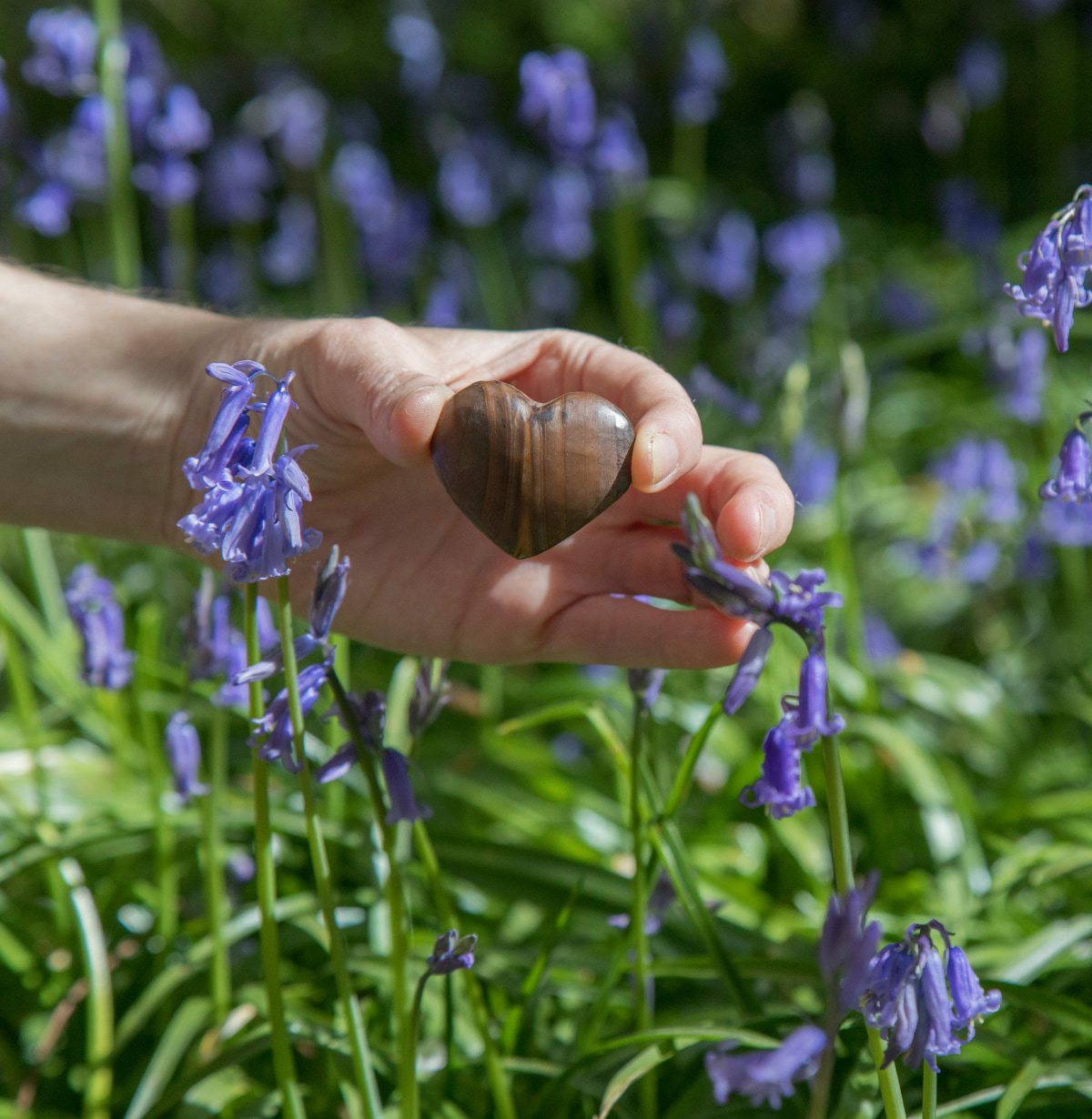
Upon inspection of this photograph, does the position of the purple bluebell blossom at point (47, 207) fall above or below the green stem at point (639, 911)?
above

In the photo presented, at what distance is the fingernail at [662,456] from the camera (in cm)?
151

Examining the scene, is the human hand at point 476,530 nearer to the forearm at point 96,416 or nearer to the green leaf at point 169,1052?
the forearm at point 96,416

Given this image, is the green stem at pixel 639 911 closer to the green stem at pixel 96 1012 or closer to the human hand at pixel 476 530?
the human hand at pixel 476 530

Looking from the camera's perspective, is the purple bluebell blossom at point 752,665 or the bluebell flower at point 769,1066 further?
the purple bluebell blossom at point 752,665

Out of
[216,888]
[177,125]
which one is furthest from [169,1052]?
[177,125]

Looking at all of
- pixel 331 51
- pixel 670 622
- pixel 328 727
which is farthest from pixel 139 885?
pixel 331 51

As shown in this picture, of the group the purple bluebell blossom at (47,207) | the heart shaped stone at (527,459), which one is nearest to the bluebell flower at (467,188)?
the purple bluebell blossom at (47,207)

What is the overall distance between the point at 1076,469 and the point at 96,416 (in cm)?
182

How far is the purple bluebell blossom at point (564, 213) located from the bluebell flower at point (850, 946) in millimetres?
4288

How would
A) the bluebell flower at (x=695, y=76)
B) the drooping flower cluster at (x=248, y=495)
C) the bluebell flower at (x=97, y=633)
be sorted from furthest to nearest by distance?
1. the bluebell flower at (x=695, y=76)
2. the bluebell flower at (x=97, y=633)
3. the drooping flower cluster at (x=248, y=495)

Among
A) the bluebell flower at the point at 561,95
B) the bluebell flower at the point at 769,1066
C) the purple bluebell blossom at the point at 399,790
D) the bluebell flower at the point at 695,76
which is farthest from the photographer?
the bluebell flower at the point at 695,76

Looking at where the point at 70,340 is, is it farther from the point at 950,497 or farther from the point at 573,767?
the point at 950,497

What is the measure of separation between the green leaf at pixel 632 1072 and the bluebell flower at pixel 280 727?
2.16 ft

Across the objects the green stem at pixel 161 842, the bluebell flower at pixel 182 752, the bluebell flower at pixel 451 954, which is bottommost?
the green stem at pixel 161 842
